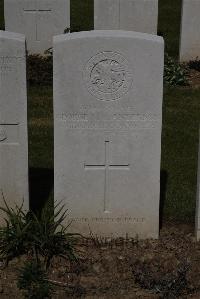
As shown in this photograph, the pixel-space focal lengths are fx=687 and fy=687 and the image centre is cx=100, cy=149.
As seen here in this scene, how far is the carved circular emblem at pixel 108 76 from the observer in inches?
249

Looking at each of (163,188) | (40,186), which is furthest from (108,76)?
(40,186)

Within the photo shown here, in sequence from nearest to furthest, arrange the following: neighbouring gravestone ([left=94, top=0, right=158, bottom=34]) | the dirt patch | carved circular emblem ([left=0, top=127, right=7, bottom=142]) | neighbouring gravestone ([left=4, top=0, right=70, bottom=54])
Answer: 1. the dirt patch
2. carved circular emblem ([left=0, top=127, right=7, bottom=142])
3. neighbouring gravestone ([left=94, top=0, right=158, bottom=34])
4. neighbouring gravestone ([left=4, top=0, right=70, bottom=54])

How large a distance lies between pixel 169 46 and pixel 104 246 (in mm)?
9902

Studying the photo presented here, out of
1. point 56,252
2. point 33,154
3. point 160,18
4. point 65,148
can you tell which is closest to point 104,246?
point 56,252

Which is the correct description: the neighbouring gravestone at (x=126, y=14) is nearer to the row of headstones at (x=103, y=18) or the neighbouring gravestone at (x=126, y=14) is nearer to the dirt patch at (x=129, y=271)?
the row of headstones at (x=103, y=18)

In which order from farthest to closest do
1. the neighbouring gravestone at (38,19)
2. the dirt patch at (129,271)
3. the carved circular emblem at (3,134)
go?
the neighbouring gravestone at (38,19), the carved circular emblem at (3,134), the dirt patch at (129,271)

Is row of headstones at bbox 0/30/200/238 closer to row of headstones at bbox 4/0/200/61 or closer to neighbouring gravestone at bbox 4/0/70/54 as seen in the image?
row of headstones at bbox 4/0/200/61

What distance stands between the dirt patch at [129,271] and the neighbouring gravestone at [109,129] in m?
0.24

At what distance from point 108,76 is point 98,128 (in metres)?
0.50

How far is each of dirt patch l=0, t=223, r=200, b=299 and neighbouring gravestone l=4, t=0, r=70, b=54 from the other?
8.08 meters

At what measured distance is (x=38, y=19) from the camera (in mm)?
14242

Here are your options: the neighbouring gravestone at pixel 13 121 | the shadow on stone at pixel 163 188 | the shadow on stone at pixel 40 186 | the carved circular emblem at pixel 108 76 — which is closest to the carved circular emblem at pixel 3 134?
the neighbouring gravestone at pixel 13 121

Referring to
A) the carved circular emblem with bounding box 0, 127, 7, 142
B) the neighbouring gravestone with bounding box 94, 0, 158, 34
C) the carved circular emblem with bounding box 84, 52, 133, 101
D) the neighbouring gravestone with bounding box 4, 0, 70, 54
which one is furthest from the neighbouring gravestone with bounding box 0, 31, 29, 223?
the neighbouring gravestone with bounding box 4, 0, 70, 54

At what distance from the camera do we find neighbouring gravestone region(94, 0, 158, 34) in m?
13.8
